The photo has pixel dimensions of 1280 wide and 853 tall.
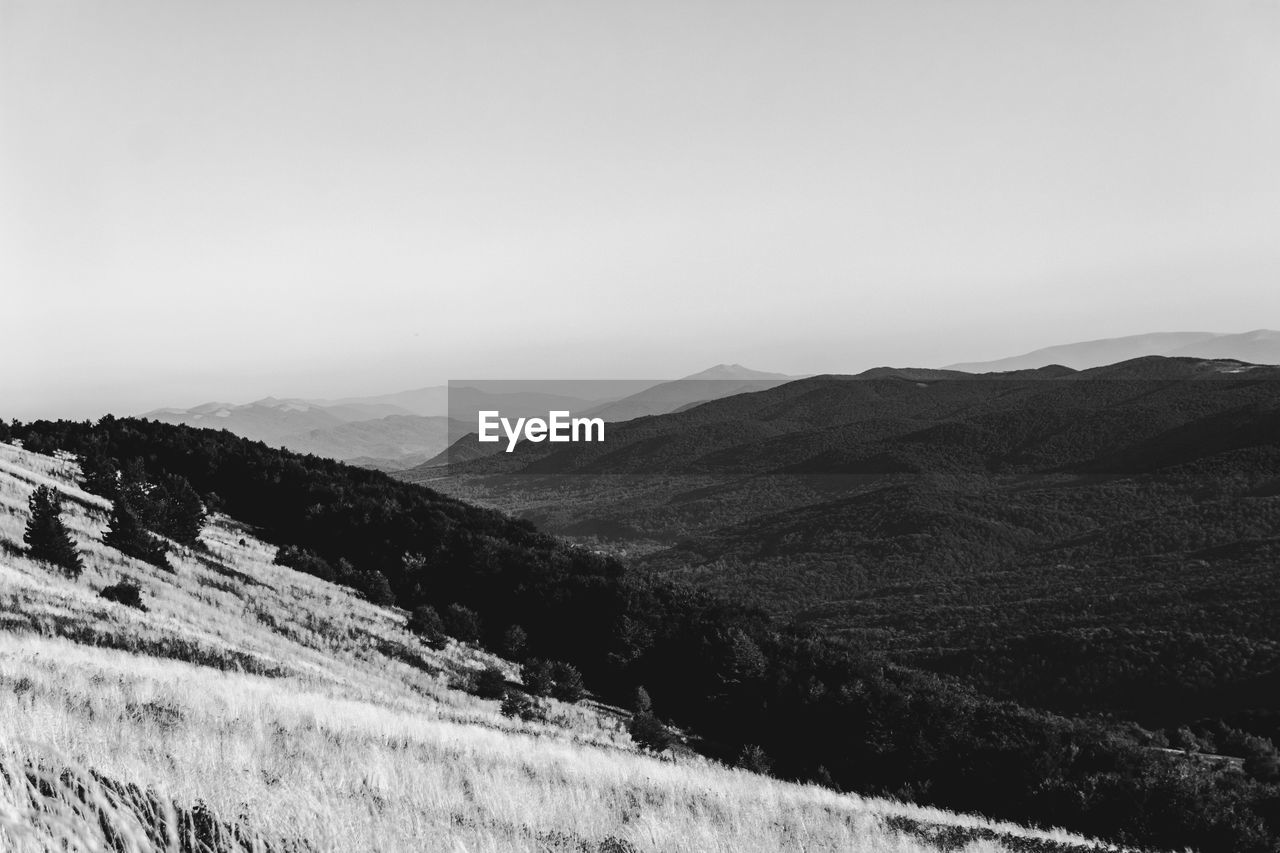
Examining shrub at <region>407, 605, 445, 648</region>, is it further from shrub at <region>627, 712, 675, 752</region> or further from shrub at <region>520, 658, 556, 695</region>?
shrub at <region>627, 712, 675, 752</region>

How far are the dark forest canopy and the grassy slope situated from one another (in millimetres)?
9828

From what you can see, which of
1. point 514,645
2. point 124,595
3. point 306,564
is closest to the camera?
point 124,595

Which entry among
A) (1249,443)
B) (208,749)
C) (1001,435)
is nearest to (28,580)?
(208,749)

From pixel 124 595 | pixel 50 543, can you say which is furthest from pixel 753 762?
pixel 50 543

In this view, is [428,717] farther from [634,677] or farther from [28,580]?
[634,677]

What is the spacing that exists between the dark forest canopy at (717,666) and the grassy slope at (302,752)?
983 centimetres

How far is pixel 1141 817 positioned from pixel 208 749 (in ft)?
77.5

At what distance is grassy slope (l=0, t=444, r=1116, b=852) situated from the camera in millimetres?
5297

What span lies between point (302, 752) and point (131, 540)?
21.8m

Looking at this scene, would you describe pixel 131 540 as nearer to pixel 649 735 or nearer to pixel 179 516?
pixel 179 516

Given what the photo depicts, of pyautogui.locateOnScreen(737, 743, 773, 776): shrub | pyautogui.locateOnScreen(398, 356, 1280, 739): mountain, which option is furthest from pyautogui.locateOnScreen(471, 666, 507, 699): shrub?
pyautogui.locateOnScreen(398, 356, 1280, 739): mountain

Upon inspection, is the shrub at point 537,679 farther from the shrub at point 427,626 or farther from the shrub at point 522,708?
the shrub at point 427,626

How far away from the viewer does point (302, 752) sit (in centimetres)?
955

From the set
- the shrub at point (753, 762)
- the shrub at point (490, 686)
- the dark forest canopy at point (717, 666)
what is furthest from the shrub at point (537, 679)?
the shrub at point (753, 762)
